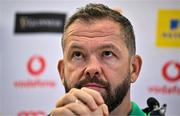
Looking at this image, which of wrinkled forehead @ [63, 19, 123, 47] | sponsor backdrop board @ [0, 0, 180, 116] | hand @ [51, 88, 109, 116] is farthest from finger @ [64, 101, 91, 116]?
sponsor backdrop board @ [0, 0, 180, 116]

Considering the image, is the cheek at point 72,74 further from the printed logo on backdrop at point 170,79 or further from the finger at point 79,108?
the printed logo on backdrop at point 170,79

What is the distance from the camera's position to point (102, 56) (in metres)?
0.69

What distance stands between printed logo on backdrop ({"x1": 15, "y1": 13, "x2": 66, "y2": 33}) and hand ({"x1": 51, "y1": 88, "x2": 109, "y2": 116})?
81 cm

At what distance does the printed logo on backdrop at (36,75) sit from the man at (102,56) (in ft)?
2.15

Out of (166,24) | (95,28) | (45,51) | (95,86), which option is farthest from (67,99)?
(45,51)

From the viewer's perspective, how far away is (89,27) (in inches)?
28.6

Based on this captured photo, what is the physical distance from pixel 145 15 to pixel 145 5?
0.08 meters

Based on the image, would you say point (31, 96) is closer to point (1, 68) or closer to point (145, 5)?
point (1, 68)

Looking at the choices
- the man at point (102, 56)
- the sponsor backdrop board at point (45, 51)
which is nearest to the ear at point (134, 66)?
the man at point (102, 56)

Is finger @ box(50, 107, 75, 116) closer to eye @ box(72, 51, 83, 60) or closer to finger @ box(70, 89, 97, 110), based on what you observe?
finger @ box(70, 89, 97, 110)

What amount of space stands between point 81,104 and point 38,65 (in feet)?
3.28

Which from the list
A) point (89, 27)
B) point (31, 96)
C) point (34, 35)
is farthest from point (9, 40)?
point (89, 27)

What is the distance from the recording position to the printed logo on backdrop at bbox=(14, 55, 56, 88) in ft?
4.72

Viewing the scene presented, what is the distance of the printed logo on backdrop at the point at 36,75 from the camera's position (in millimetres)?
1438
